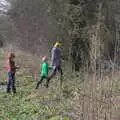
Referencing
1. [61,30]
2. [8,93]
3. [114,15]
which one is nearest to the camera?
[8,93]

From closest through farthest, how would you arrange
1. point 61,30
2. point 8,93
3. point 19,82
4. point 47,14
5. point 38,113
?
point 38,113
point 8,93
point 19,82
point 61,30
point 47,14

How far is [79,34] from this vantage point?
2295cm

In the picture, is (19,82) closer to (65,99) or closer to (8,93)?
(8,93)

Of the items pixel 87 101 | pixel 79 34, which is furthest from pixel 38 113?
pixel 79 34

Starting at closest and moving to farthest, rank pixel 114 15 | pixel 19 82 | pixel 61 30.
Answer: pixel 19 82
pixel 114 15
pixel 61 30

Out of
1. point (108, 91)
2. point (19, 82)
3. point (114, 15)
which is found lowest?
point (19, 82)

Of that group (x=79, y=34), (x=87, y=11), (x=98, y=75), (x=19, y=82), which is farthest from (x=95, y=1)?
(x=98, y=75)

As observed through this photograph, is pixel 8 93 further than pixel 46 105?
Yes

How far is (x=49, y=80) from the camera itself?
16078mm

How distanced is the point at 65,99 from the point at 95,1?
42.7ft

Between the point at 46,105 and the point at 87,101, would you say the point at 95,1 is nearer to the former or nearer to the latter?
the point at 46,105

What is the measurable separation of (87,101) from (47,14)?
20584 mm

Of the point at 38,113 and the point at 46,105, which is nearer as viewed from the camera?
the point at 38,113

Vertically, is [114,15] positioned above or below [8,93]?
above
